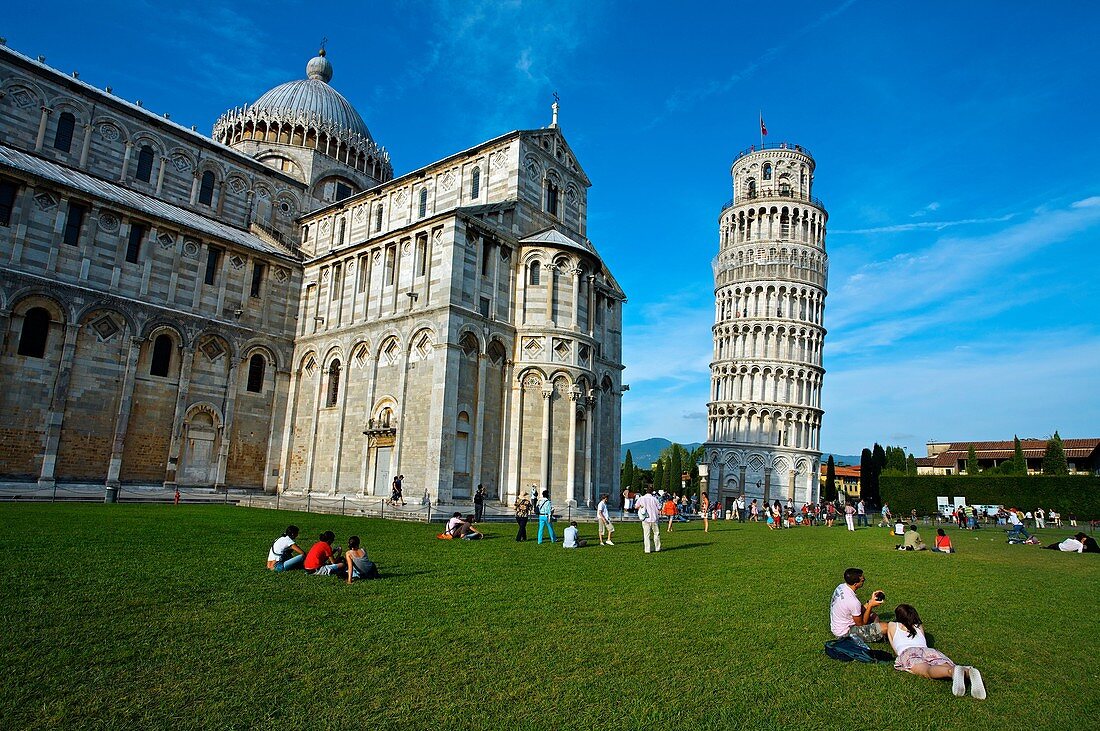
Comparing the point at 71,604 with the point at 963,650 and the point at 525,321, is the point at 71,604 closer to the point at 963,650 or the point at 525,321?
the point at 963,650

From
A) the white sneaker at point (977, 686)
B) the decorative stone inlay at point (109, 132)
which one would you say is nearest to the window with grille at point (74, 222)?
the decorative stone inlay at point (109, 132)

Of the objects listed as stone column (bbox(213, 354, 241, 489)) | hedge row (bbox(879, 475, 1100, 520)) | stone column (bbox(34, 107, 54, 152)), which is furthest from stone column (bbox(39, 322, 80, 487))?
hedge row (bbox(879, 475, 1100, 520))

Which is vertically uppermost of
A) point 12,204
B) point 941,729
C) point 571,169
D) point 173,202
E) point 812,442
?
point 571,169

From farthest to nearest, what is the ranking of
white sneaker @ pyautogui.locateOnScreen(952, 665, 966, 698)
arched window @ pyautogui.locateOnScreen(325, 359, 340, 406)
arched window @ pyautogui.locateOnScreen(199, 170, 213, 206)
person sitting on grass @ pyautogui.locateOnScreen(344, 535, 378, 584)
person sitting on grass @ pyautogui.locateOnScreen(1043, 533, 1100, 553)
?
1. arched window @ pyautogui.locateOnScreen(199, 170, 213, 206)
2. arched window @ pyautogui.locateOnScreen(325, 359, 340, 406)
3. person sitting on grass @ pyautogui.locateOnScreen(1043, 533, 1100, 553)
4. person sitting on grass @ pyautogui.locateOnScreen(344, 535, 378, 584)
5. white sneaker @ pyautogui.locateOnScreen(952, 665, 966, 698)

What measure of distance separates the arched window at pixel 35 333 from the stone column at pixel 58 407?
77cm

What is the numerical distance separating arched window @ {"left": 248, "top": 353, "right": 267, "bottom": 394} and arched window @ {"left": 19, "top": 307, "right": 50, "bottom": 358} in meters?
9.03

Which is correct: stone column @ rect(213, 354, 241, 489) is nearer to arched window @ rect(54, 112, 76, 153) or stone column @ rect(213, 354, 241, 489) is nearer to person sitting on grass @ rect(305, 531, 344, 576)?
arched window @ rect(54, 112, 76, 153)

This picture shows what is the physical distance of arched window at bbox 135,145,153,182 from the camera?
37.6 m

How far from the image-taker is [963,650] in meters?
8.79

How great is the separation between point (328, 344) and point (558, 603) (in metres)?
28.5

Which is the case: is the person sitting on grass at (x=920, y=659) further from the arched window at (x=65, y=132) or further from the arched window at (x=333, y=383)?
the arched window at (x=65, y=132)

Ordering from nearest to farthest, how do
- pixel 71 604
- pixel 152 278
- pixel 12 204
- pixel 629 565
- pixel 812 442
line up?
pixel 71 604, pixel 629 565, pixel 12 204, pixel 152 278, pixel 812 442

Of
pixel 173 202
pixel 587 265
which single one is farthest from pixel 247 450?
pixel 587 265

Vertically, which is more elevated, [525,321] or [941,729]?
[525,321]
